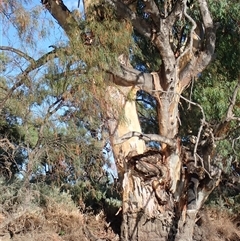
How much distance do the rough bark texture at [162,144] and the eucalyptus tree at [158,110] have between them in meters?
0.02

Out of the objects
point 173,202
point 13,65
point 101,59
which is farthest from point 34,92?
point 173,202

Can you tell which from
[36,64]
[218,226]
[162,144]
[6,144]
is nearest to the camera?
[36,64]

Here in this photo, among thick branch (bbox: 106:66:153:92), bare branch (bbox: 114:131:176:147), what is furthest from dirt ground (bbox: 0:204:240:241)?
thick branch (bbox: 106:66:153:92)

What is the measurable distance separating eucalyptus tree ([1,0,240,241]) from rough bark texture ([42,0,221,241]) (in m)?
0.02

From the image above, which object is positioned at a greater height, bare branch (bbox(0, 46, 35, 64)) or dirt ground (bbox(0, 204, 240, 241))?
bare branch (bbox(0, 46, 35, 64))

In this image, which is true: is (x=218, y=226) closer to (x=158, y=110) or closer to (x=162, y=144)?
(x=162, y=144)

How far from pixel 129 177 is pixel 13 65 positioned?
350 cm

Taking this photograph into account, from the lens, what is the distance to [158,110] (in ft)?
37.1

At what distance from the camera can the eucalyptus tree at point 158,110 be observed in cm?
980

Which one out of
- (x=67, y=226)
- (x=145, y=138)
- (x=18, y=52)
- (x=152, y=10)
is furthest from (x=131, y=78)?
(x=67, y=226)

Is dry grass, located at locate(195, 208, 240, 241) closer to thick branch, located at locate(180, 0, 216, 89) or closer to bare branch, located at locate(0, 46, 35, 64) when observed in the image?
thick branch, located at locate(180, 0, 216, 89)

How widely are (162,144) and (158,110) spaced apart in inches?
30.3

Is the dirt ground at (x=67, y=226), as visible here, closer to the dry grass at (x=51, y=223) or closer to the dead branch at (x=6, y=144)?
the dry grass at (x=51, y=223)

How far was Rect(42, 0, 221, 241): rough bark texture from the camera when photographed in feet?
35.4
